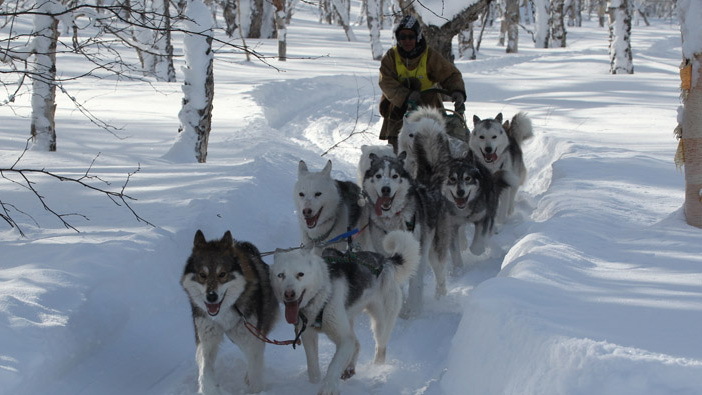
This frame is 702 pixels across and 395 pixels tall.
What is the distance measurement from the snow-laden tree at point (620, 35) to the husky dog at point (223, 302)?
19.0 metres

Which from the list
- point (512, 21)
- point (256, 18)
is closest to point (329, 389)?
point (256, 18)

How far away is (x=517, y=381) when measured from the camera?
2969mm

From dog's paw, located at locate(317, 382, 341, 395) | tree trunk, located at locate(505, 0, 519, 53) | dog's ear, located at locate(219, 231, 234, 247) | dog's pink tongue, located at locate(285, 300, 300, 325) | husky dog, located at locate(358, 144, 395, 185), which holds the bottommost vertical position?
dog's paw, located at locate(317, 382, 341, 395)

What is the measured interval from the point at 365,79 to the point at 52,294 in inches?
731

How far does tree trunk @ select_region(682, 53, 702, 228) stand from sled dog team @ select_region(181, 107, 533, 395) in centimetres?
169

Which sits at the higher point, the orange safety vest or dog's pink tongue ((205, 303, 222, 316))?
the orange safety vest

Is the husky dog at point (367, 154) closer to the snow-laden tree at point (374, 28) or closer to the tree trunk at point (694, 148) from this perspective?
the tree trunk at point (694, 148)

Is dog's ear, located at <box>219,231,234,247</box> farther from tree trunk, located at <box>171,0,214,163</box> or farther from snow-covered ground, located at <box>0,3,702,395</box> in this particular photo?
tree trunk, located at <box>171,0,214,163</box>

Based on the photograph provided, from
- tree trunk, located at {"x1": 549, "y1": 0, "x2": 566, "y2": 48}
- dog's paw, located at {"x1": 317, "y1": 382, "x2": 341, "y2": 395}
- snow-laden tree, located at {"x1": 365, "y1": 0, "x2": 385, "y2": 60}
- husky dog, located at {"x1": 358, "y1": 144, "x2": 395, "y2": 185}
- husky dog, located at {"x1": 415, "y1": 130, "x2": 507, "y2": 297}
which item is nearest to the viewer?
dog's paw, located at {"x1": 317, "y1": 382, "x2": 341, "y2": 395}

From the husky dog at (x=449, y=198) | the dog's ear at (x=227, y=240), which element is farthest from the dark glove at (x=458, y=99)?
the dog's ear at (x=227, y=240)

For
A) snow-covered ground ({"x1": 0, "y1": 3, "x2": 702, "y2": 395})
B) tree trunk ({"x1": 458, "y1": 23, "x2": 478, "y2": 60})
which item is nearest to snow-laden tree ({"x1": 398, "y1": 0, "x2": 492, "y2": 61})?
snow-covered ground ({"x1": 0, "y1": 3, "x2": 702, "y2": 395})

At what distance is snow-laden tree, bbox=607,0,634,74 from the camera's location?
67.2ft

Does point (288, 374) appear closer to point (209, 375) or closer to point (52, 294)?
point (209, 375)

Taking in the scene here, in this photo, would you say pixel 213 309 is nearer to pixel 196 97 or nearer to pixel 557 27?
pixel 196 97
